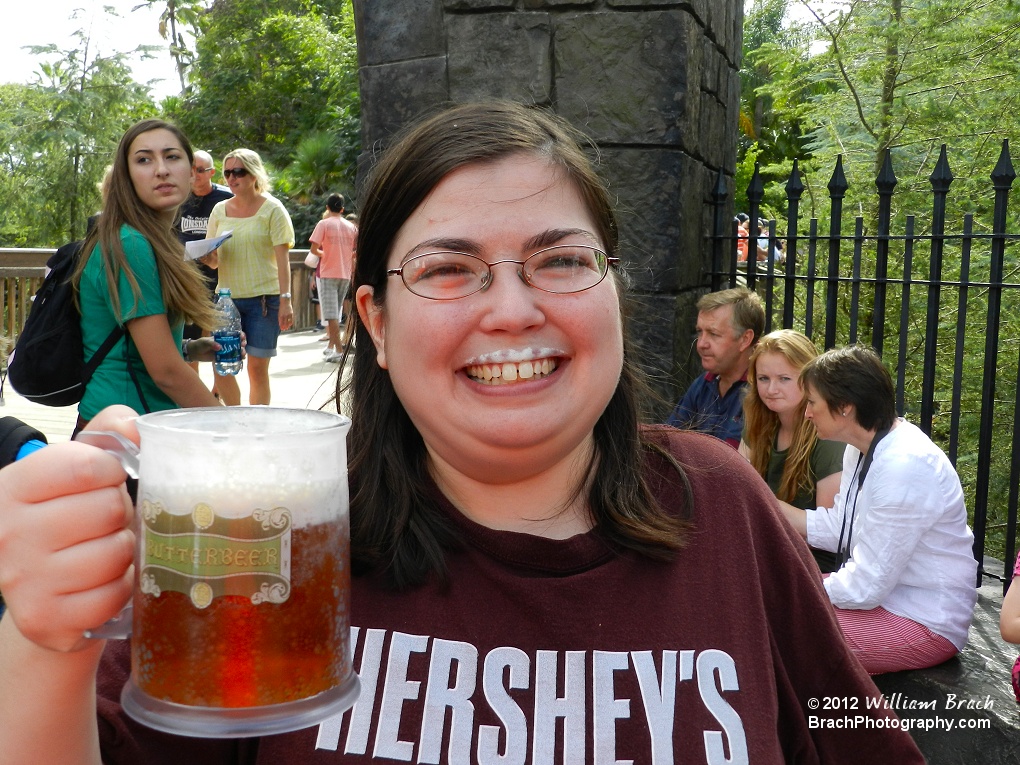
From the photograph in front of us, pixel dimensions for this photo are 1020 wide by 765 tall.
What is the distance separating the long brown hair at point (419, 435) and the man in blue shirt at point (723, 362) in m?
2.30

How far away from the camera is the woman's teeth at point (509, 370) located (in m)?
1.31

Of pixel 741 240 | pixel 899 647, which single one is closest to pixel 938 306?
pixel 899 647

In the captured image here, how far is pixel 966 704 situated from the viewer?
8.88 ft

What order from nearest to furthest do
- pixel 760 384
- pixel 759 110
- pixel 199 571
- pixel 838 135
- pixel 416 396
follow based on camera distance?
pixel 199 571, pixel 416 396, pixel 760 384, pixel 838 135, pixel 759 110

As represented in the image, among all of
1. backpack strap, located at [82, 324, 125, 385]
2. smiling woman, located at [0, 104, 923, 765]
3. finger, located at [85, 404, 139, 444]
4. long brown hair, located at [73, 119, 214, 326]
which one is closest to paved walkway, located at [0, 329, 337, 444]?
long brown hair, located at [73, 119, 214, 326]

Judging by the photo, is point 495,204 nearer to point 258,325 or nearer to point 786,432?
point 786,432

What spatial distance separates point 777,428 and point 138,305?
8.14 feet

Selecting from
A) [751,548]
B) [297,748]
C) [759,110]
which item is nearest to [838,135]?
[751,548]

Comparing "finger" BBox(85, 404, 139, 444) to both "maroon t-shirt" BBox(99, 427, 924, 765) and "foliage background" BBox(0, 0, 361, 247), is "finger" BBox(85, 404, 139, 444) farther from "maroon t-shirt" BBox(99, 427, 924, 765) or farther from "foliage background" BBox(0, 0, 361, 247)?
"foliage background" BBox(0, 0, 361, 247)

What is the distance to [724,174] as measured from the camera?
427cm

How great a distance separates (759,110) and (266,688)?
94.1 feet

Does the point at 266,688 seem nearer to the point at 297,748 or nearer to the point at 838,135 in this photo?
the point at 297,748

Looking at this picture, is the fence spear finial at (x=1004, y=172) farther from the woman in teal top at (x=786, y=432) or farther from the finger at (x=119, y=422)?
the finger at (x=119, y=422)

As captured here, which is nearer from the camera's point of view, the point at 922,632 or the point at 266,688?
the point at 266,688
